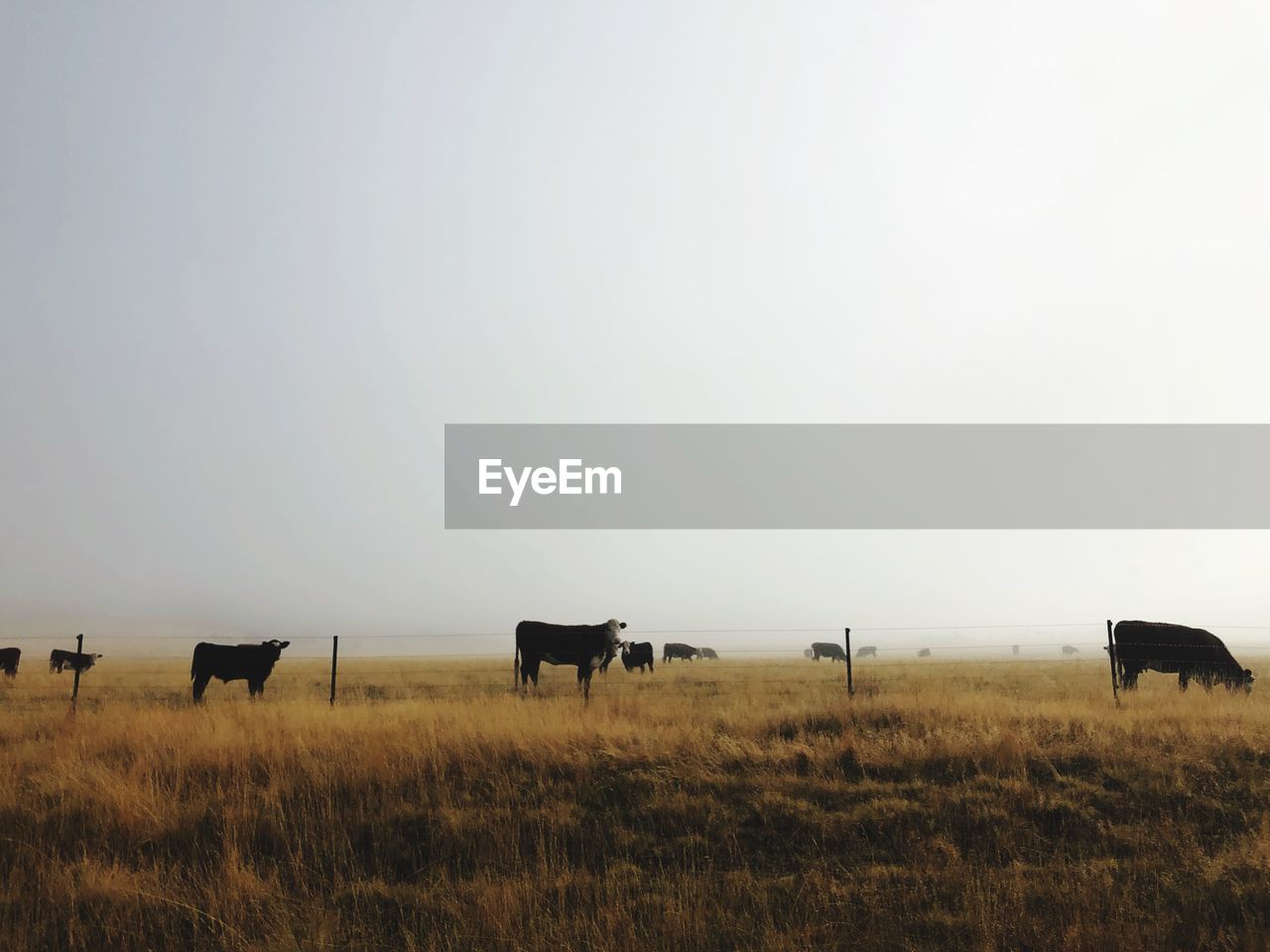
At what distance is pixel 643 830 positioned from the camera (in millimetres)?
8383

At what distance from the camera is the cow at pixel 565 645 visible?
75.5 feet

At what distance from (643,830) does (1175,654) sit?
68.2ft

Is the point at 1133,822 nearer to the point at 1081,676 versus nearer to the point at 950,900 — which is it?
the point at 950,900

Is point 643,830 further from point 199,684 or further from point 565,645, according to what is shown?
point 199,684

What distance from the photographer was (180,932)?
6.13 m

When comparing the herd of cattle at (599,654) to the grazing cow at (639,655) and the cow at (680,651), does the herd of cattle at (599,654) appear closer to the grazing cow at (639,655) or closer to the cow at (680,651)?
the grazing cow at (639,655)

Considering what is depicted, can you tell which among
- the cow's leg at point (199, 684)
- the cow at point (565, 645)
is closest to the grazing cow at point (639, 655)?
the cow at point (565, 645)

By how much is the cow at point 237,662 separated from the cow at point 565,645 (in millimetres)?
6579

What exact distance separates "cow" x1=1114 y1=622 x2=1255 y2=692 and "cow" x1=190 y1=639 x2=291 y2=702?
22.8m

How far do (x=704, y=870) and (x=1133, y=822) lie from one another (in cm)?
496

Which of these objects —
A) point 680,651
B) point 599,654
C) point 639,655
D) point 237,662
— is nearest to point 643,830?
point 599,654

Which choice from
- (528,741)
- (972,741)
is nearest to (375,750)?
(528,741)

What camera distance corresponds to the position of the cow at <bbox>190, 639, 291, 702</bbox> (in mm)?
20516

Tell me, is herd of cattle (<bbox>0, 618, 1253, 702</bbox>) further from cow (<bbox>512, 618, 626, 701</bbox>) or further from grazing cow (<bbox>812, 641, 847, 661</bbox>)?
grazing cow (<bbox>812, 641, 847, 661</bbox>)
